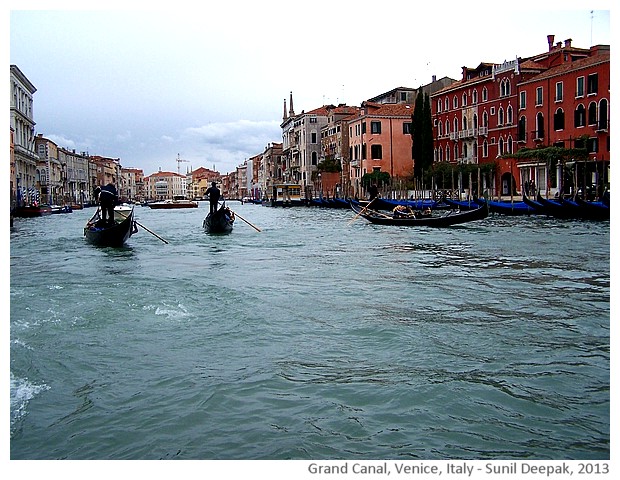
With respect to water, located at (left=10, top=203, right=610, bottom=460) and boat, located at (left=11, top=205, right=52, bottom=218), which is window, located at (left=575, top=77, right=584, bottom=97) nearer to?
water, located at (left=10, top=203, right=610, bottom=460)

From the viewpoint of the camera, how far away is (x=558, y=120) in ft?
64.1

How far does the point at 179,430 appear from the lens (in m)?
2.47

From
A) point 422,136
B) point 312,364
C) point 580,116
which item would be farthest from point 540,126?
point 312,364

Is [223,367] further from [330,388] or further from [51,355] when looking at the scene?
[51,355]

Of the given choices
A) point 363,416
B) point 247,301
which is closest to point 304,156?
point 247,301

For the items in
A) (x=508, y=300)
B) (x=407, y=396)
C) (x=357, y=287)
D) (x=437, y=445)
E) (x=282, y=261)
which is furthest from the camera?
(x=282, y=261)

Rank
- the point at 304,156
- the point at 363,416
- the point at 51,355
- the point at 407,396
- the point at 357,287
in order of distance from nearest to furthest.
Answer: the point at 363,416, the point at 407,396, the point at 51,355, the point at 357,287, the point at 304,156

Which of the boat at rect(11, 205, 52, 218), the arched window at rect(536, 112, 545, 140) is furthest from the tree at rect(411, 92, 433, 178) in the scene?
the boat at rect(11, 205, 52, 218)

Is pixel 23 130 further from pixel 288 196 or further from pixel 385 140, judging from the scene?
pixel 385 140

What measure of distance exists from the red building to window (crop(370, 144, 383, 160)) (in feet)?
10.3

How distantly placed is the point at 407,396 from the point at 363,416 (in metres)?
0.27

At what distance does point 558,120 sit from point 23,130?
26934 millimetres

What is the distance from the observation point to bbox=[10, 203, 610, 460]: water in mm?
2387

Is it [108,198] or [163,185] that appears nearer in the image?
[108,198]
